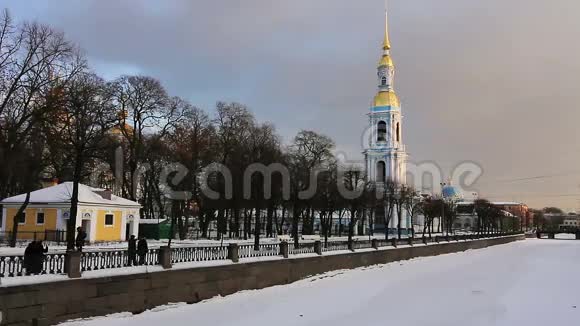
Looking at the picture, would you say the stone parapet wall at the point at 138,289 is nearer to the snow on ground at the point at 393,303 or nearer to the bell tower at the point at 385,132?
the snow on ground at the point at 393,303

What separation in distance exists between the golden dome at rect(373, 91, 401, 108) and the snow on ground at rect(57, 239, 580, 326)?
53.8 metres

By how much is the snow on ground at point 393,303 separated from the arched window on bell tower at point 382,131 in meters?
54.1

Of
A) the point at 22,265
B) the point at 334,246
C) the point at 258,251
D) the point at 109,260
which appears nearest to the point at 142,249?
the point at 109,260

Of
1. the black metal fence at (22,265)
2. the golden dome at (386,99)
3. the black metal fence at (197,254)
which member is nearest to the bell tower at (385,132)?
the golden dome at (386,99)

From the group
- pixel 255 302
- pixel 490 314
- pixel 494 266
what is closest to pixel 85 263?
pixel 255 302

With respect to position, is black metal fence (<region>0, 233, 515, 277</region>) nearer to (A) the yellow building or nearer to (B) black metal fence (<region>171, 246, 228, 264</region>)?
(B) black metal fence (<region>171, 246, 228, 264</region>)

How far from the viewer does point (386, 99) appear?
8638 cm

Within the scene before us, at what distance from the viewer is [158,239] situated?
4725 cm

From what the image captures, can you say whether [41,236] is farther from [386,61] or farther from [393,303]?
[386,61]

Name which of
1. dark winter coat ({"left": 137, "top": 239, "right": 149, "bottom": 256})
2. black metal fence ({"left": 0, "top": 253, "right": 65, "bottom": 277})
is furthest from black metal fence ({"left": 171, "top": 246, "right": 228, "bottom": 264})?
black metal fence ({"left": 0, "top": 253, "right": 65, "bottom": 277})

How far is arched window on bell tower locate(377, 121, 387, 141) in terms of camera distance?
8750cm

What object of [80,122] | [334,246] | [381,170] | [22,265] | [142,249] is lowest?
[334,246]

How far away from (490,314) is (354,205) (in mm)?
30860

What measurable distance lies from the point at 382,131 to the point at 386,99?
16.6ft
